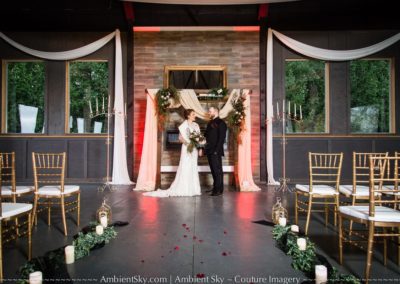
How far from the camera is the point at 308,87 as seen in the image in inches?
313

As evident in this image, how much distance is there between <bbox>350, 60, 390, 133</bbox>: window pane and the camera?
7.86 meters

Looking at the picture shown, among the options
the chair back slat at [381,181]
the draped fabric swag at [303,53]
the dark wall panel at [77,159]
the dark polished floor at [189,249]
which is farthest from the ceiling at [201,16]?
the chair back slat at [381,181]

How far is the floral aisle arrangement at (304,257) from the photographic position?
89.8 inches

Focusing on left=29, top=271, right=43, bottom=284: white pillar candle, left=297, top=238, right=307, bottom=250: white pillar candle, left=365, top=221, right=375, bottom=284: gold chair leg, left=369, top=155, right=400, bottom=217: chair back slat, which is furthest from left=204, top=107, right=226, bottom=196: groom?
left=29, top=271, right=43, bottom=284: white pillar candle

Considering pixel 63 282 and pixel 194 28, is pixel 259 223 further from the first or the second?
pixel 194 28

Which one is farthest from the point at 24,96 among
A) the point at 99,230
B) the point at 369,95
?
the point at 369,95

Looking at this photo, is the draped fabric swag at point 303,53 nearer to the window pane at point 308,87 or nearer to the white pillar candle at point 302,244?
the window pane at point 308,87

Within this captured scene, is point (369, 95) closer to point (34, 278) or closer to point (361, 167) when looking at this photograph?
point (361, 167)

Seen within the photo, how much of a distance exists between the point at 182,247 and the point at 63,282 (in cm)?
115

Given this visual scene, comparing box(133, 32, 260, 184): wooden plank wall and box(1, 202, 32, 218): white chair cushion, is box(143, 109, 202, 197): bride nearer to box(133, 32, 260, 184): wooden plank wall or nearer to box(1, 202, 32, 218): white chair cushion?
box(133, 32, 260, 184): wooden plank wall

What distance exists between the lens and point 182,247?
10.0 ft

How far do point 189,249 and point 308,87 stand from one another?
20.4ft

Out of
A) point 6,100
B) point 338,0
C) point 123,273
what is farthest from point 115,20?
point 123,273

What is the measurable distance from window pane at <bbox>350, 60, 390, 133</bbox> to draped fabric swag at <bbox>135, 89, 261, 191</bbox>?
10.0 ft
